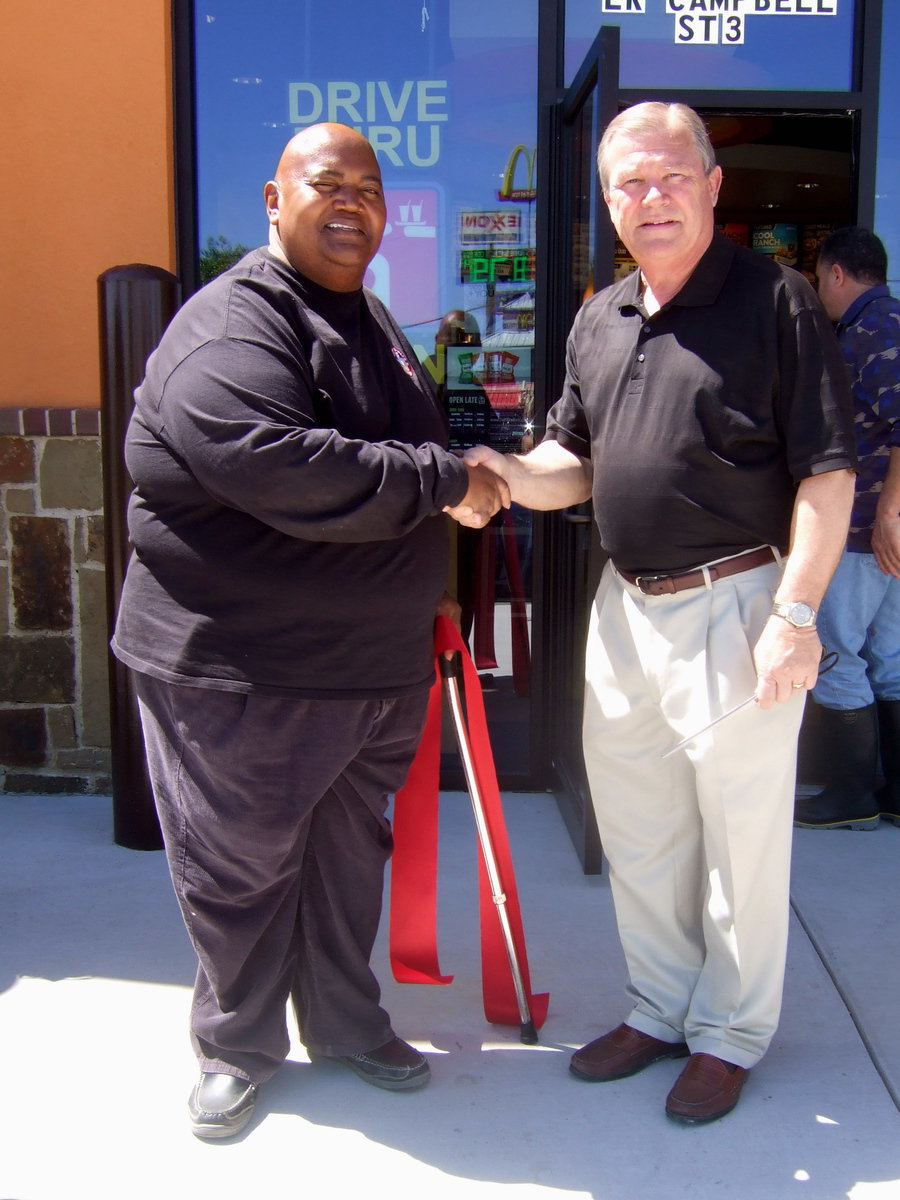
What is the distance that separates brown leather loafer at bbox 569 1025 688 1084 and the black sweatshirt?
97cm

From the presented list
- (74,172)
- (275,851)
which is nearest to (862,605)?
(275,851)

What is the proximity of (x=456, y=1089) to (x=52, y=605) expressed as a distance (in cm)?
250

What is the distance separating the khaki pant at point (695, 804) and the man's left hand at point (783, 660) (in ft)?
0.30

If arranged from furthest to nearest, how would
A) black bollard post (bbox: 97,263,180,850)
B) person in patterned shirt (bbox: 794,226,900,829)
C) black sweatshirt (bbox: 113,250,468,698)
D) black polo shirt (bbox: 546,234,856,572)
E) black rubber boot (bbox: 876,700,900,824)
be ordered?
1. black rubber boot (bbox: 876,700,900,824)
2. person in patterned shirt (bbox: 794,226,900,829)
3. black bollard post (bbox: 97,263,180,850)
4. black polo shirt (bbox: 546,234,856,572)
5. black sweatshirt (bbox: 113,250,468,698)

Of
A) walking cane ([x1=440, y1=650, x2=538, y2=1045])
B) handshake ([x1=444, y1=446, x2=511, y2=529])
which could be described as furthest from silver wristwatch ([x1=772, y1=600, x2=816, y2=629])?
walking cane ([x1=440, y1=650, x2=538, y2=1045])

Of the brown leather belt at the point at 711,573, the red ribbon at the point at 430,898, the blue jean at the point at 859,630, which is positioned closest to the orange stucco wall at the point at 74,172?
the red ribbon at the point at 430,898

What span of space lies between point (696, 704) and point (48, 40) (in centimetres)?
330

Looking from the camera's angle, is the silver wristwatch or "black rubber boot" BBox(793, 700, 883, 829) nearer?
the silver wristwatch

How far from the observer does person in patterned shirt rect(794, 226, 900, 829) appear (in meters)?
3.94

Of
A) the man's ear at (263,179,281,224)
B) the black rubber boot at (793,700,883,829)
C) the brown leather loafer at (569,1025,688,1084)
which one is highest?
the man's ear at (263,179,281,224)

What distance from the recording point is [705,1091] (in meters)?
2.55

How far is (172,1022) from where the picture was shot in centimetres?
294

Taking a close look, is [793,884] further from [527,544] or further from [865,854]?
[527,544]

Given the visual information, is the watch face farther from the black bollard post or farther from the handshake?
the black bollard post
